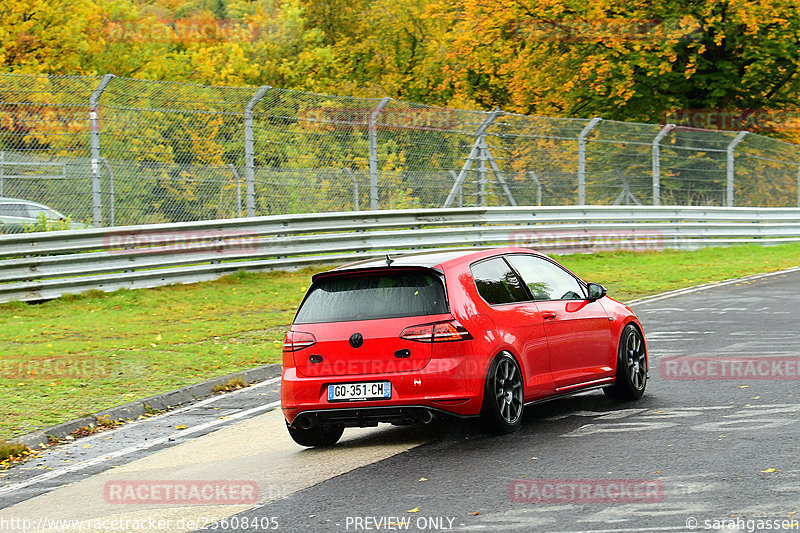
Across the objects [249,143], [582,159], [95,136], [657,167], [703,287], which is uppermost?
[95,136]

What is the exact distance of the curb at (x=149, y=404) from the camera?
8461 millimetres

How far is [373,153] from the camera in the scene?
20828mm

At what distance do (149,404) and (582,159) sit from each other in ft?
57.2

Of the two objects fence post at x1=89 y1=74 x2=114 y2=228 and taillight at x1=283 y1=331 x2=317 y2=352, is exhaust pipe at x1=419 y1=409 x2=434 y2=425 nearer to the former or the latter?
taillight at x1=283 y1=331 x2=317 y2=352

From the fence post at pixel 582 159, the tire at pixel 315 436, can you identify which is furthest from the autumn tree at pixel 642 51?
the tire at pixel 315 436

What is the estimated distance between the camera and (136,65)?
5194 cm

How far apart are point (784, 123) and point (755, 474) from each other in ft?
109

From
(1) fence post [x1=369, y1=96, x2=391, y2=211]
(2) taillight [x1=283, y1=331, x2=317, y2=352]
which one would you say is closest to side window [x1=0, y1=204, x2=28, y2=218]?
(1) fence post [x1=369, y1=96, x2=391, y2=211]

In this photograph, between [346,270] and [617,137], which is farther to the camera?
[617,137]

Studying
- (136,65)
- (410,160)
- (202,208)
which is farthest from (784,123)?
(136,65)

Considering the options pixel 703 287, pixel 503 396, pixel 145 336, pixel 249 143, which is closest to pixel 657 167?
pixel 703 287

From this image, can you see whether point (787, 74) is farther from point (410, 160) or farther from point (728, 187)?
point (410, 160)

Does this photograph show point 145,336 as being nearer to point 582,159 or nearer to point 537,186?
point 537,186

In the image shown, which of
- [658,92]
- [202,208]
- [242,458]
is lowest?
[242,458]
